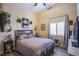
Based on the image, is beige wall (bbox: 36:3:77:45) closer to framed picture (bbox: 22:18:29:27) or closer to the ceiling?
the ceiling

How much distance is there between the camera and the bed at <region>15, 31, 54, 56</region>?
1743 millimetres

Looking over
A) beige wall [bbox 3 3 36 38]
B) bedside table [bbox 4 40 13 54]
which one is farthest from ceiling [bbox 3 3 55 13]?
bedside table [bbox 4 40 13 54]

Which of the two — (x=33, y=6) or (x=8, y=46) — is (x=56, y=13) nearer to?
(x=33, y=6)

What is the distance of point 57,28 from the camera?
6.19 feet

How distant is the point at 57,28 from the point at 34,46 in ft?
1.69

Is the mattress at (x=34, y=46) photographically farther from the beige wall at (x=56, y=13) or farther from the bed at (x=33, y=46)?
the beige wall at (x=56, y=13)

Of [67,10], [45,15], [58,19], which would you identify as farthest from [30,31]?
[67,10]

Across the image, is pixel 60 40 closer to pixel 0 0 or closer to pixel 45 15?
pixel 45 15

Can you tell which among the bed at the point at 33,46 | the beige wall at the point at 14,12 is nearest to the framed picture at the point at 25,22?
the beige wall at the point at 14,12

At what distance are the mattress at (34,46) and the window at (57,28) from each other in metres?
0.17

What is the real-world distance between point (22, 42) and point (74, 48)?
0.88 metres

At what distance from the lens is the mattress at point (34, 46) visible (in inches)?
68.5

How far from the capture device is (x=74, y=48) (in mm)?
1806

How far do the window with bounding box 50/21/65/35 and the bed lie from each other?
0.17 meters
